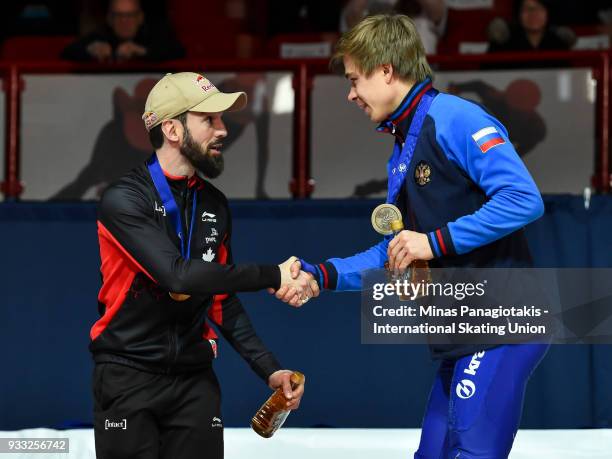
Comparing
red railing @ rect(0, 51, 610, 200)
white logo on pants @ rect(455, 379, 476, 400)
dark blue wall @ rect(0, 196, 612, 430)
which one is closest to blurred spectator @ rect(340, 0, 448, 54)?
red railing @ rect(0, 51, 610, 200)

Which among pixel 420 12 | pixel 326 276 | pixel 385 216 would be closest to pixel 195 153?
pixel 326 276

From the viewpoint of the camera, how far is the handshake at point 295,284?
3.58m

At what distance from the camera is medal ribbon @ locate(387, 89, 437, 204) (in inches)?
127

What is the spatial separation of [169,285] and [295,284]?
47cm

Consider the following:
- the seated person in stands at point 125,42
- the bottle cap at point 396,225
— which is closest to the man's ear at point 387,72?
the bottle cap at point 396,225

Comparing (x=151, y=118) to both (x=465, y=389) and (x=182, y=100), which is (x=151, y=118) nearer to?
(x=182, y=100)

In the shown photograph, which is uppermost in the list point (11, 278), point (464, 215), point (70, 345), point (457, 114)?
point (457, 114)

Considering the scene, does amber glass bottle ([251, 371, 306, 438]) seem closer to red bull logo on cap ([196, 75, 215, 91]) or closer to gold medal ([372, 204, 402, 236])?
gold medal ([372, 204, 402, 236])

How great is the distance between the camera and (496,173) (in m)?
3.05

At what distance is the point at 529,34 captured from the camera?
656 centimetres

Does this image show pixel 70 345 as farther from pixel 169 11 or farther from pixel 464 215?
pixel 169 11

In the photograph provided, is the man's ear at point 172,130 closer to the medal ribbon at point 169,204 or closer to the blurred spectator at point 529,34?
the medal ribbon at point 169,204

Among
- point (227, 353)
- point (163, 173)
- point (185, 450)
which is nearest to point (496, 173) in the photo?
point (163, 173)

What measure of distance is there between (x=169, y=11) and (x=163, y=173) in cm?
563
